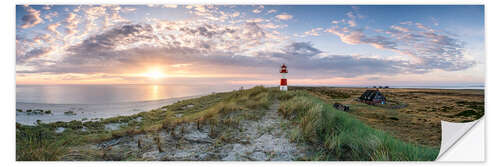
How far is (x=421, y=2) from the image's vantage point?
11.4 ft

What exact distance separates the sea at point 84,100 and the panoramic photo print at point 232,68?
0.08 ft

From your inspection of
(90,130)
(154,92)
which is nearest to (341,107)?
(154,92)

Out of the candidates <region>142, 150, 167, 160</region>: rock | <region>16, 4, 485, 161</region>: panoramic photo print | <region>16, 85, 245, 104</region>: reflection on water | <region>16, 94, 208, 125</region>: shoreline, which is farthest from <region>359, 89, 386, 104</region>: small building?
<region>16, 94, 208, 125</region>: shoreline

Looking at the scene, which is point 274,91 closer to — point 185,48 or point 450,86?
point 185,48

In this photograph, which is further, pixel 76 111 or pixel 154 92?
pixel 154 92

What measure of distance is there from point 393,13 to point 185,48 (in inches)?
177

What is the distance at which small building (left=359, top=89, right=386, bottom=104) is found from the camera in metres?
3.78

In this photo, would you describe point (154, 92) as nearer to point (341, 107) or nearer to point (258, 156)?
point (258, 156)

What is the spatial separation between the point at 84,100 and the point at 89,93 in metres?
0.22

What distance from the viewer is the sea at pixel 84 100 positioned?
3281mm

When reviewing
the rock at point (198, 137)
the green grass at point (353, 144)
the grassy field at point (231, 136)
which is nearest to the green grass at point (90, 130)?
the grassy field at point (231, 136)

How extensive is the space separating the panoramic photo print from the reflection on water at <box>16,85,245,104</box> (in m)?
0.02

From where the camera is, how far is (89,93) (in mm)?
3850
